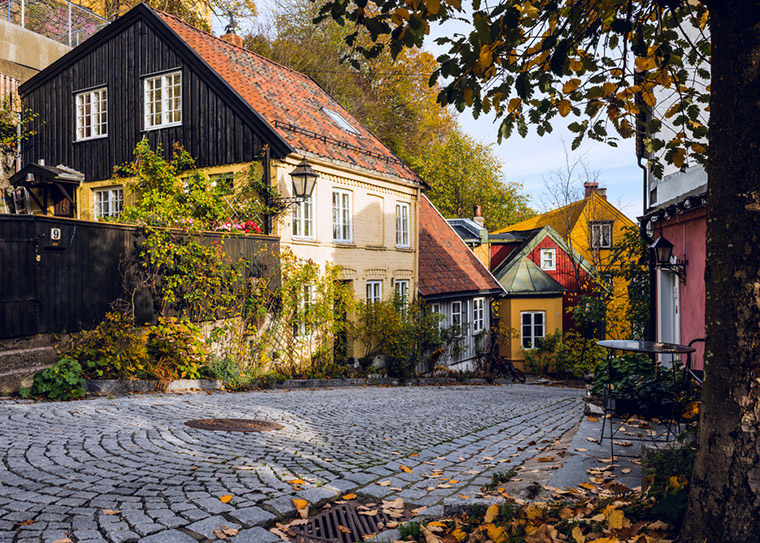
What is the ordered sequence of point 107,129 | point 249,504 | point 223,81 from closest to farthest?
1. point 249,504
2. point 223,81
3. point 107,129

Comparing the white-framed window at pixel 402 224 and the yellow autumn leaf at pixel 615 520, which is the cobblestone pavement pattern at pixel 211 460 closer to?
the yellow autumn leaf at pixel 615 520

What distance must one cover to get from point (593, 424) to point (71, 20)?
20.6m

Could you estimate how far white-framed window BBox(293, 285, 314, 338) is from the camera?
15789 millimetres

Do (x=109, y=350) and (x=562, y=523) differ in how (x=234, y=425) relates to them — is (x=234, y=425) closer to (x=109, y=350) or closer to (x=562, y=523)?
(x=109, y=350)

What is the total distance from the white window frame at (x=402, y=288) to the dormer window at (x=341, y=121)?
4946 millimetres

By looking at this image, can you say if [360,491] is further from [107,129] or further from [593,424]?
[107,129]

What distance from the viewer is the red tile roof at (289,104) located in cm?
1670

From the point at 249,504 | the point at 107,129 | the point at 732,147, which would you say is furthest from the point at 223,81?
the point at 732,147

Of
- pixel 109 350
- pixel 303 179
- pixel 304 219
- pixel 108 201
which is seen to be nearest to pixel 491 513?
pixel 109 350

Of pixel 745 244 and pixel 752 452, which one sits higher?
pixel 745 244

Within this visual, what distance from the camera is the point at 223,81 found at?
52.3 feet

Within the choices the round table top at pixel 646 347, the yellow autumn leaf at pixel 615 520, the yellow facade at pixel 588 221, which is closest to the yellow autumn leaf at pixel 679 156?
the round table top at pixel 646 347

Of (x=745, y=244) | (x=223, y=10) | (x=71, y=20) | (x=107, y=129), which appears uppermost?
(x=223, y=10)

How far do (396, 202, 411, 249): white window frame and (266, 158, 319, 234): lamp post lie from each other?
243 inches
